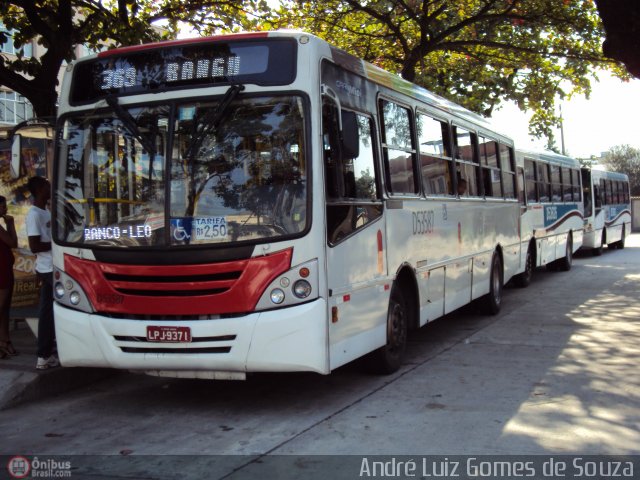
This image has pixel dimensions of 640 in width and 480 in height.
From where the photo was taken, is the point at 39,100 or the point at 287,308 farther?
the point at 39,100

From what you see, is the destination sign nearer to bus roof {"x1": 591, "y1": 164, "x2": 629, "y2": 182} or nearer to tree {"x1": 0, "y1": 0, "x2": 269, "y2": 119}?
tree {"x1": 0, "y1": 0, "x2": 269, "y2": 119}

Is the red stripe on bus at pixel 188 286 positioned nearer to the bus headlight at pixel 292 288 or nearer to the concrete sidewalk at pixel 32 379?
the bus headlight at pixel 292 288

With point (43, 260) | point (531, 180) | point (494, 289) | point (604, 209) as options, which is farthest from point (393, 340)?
point (604, 209)

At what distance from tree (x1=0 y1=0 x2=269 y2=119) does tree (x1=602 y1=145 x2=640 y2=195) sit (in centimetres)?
5193

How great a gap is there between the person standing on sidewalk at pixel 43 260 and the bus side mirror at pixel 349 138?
3225 mm

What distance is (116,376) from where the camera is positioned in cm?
780

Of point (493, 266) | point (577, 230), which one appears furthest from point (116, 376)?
point (577, 230)

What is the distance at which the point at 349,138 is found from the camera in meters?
6.11

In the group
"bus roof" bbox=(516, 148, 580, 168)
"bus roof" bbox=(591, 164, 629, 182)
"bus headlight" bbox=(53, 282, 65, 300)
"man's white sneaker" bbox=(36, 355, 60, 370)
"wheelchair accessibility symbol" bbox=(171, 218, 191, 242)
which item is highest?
"bus roof" bbox=(516, 148, 580, 168)

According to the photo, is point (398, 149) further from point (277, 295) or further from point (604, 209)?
point (604, 209)

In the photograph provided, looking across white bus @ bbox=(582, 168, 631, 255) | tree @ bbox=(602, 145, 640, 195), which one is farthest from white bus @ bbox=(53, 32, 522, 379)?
tree @ bbox=(602, 145, 640, 195)

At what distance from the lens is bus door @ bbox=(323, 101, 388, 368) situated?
5965 millimetres

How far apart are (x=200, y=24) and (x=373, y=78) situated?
27.6 ft

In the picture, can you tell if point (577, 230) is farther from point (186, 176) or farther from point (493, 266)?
point (186, 176)
